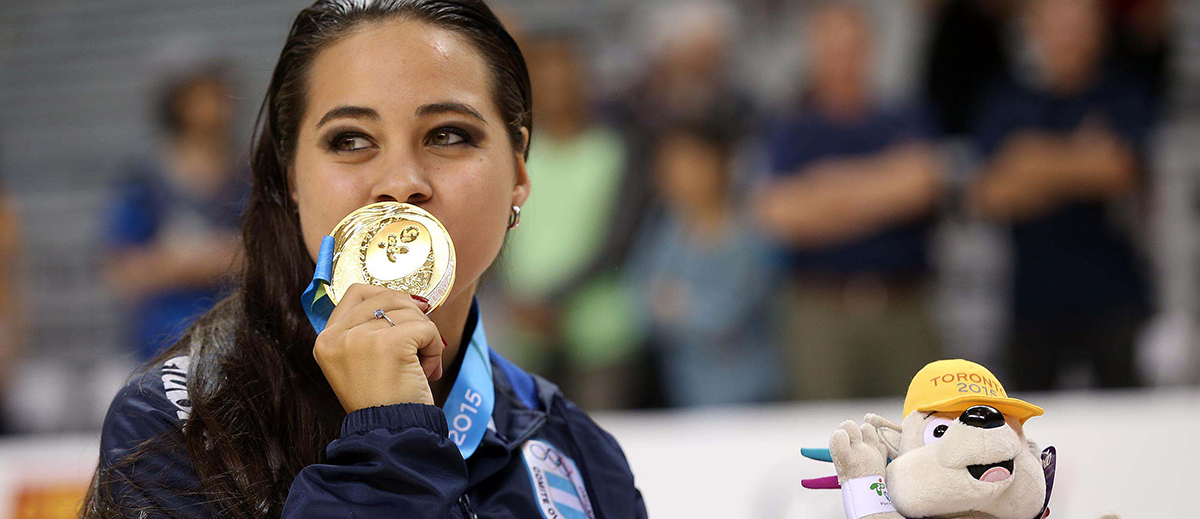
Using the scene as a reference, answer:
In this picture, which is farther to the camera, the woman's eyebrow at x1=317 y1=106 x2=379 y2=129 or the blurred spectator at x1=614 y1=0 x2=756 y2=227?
the blurred spectator at x1=614 y1=0 x2=756 y2=227

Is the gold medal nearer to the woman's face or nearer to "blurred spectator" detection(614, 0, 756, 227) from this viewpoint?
the woman's face

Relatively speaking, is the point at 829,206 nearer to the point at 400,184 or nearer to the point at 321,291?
the point at 400,184

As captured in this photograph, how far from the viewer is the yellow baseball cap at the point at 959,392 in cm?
139

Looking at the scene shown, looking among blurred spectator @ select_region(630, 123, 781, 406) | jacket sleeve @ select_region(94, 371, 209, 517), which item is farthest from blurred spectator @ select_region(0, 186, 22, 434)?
jacket sleeve @ select_region(94, 371, 209, 517)

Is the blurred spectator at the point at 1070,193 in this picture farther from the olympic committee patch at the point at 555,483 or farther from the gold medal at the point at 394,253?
the gold medal at the point at 394,253

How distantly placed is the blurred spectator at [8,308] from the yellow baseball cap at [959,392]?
513 cm

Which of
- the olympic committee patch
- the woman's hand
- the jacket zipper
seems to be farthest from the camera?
the olympic committee patch

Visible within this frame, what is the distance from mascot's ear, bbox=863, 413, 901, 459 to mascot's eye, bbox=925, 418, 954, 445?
5 centimetres

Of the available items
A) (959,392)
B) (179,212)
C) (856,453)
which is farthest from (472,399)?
(179,212)

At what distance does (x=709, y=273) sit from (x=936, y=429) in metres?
3.41

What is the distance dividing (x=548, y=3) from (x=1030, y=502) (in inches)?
243

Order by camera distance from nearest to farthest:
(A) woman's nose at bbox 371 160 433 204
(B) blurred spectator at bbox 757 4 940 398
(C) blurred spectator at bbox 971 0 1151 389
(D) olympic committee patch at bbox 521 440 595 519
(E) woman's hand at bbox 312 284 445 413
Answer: (E) woman's hand at bbox 312 284 445 413 → (A) woman's nose at bbox 371 160 433 204 → (D) olympic committee patch at bbox 521 440 595 519 → (C) blurred spectator at bbox 971 0 1151 389 → (B) blurred spectator at bbox 757 4 940 398

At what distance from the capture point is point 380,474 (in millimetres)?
1435

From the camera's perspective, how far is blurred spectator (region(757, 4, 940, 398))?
14.7ft
